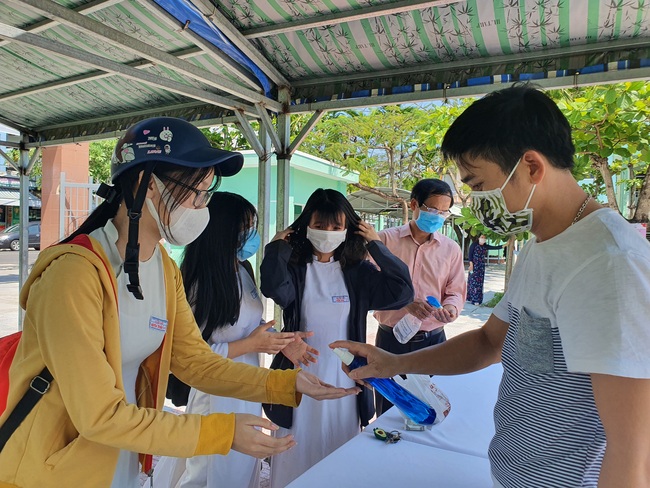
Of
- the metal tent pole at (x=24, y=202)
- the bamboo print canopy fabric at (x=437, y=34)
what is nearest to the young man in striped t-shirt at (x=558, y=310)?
A: the bamboo print canopy fabric at (x=437, y=34)

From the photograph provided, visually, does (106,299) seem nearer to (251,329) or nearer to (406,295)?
(251,329)

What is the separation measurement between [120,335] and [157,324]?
0.13 meters

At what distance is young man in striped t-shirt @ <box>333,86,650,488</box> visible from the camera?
75 cm

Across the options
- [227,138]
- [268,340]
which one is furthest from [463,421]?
[227,138]

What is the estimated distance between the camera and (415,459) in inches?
62.4

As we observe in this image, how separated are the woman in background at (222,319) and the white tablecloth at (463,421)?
65cm

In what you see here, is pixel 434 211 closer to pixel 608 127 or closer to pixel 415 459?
pixel 415 459

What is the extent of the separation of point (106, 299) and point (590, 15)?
2.65 m

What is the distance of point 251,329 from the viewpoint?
2.37 metres

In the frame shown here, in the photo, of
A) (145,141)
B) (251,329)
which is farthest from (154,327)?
(251,329)

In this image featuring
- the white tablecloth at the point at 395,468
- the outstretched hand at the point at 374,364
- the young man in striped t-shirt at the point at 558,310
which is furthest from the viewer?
the outstretched hand at the point at 374,364

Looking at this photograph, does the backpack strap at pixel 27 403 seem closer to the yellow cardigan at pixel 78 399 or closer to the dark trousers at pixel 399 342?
the yellow cardigan at pixel 78 399

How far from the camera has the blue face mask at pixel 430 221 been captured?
3131 mm

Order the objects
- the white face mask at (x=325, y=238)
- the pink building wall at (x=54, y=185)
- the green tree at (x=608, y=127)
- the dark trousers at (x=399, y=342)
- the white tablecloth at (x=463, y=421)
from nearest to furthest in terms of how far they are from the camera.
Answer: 1. the white tablecloth at (x=463, y=421)
2. the white face mask at (x=325, y=238)
3. the dark trousers at (x=399, y=342)
4. the green tree at (x=608, y=127)
5. the pink building wall at (x=54, y=185)
